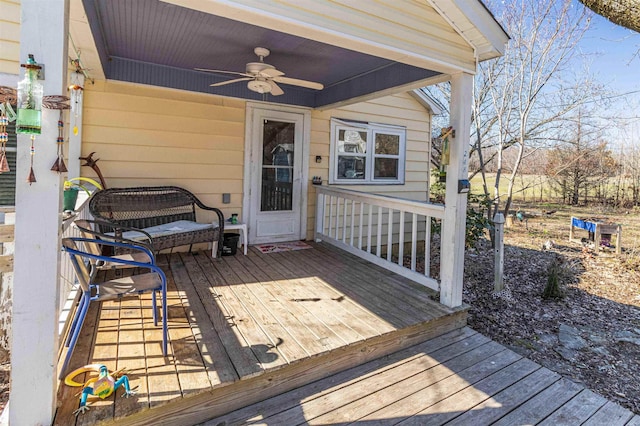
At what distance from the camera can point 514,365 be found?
2.59 meters

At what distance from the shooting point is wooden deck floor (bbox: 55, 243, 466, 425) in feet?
6.27

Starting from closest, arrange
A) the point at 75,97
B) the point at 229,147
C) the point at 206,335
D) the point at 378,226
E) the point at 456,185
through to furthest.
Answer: the point at 206,335 < the point at 456,185 < the point at 75,97 < the point at 378,226 < the point at 229,147

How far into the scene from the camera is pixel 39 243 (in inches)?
64.0

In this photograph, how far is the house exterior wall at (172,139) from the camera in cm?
412

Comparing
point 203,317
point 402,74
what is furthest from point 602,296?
point 203,317

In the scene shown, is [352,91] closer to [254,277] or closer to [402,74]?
[402,74]

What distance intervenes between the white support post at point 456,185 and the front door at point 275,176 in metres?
2.72

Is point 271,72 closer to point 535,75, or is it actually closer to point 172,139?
point 172,139

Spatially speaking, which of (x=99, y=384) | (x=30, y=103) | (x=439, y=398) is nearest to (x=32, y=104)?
(x=30, y=103)

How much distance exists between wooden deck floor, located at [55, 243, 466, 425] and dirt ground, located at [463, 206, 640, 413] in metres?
1.01

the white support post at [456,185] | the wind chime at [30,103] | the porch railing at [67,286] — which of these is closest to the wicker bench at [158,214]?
the porch railing at [67,286]

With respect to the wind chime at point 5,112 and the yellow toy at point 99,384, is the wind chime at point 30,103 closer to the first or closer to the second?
the wind chime at point 5,112

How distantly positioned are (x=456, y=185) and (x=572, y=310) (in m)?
2.69

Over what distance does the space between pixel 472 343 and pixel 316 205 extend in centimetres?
322
